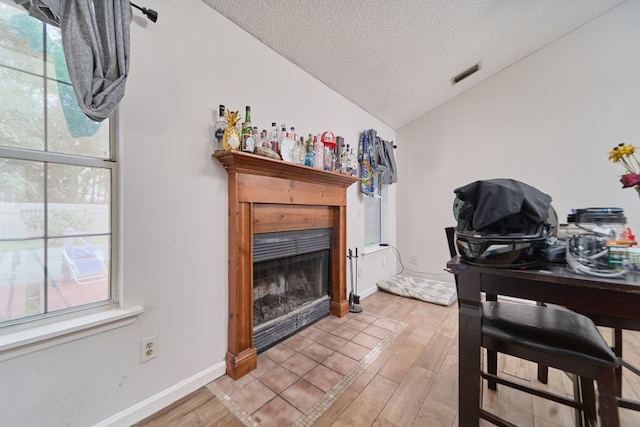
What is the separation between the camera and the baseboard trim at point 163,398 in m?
1.15

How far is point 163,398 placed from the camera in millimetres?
1296

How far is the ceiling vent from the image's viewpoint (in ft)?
9.36

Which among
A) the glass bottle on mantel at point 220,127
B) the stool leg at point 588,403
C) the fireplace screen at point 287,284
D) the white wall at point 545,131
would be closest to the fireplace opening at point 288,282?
the fireplace screen at point 287,284

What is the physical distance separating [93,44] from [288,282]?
187 cm

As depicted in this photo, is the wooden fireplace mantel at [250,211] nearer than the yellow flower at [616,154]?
No

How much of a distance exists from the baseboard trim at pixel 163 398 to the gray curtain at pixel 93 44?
1.40 metres

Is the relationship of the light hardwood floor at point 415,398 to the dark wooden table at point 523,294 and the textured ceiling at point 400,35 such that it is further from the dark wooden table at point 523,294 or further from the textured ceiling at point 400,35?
the textured ceiling at point 400,35

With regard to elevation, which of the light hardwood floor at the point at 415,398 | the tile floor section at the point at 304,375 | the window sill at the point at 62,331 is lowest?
the light hardwood floor at the point at 415,398

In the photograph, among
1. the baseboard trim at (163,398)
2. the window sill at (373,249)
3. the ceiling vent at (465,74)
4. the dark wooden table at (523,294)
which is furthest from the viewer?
the window sill at (373,249)

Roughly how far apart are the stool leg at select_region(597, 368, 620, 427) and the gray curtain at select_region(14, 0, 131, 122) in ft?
6.94

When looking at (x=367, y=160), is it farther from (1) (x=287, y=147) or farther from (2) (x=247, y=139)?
(2) (x=247, y=139)

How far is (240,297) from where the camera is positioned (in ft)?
5.15

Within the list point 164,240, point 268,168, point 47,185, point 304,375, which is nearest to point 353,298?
point 304,375

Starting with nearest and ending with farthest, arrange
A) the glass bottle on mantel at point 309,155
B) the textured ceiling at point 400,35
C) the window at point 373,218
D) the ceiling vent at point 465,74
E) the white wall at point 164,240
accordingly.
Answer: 1. the white wall at point 164,240
2. the textured ceiling at point 400,35
3. the glass bottle on mantel at point 309,155
4. the ceiling vent at point 465,74
5. the window at point 373,218
